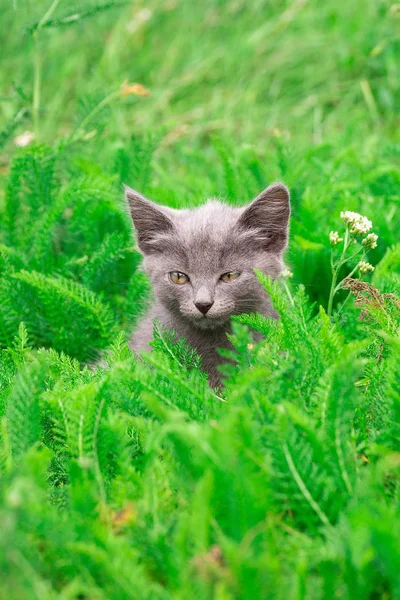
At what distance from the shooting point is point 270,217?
2783mm

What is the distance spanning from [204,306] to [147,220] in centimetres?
55

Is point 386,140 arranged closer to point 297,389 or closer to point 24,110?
point 24,110

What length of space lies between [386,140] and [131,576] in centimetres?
446

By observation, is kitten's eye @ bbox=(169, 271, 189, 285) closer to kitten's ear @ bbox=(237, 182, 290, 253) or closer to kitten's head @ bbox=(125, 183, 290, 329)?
kitten's head @ bbox=(125, 183, 290, 329)

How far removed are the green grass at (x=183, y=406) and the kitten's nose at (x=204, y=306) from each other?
0.17 m

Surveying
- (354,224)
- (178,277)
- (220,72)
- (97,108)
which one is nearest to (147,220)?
(178,277)

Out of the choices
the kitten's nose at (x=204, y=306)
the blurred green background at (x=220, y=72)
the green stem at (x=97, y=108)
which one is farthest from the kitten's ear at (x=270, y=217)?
the blurred green background at (x=220, y=72)

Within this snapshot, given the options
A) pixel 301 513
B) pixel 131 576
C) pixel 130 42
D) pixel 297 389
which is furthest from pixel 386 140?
pixel 131 576

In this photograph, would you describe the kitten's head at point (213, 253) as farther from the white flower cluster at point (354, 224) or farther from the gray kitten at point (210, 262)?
the white flower cluster at point (354, 224)

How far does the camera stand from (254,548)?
147cm

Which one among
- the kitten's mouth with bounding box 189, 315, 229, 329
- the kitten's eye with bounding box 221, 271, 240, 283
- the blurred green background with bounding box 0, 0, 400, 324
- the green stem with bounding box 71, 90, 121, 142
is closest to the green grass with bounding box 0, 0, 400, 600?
the green stem with bounding box 71, 90, 121, 142

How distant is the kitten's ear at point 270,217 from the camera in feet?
8.93

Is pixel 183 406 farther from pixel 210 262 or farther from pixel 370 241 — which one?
pixel 370 241

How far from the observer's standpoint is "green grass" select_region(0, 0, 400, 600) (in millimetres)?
1451
